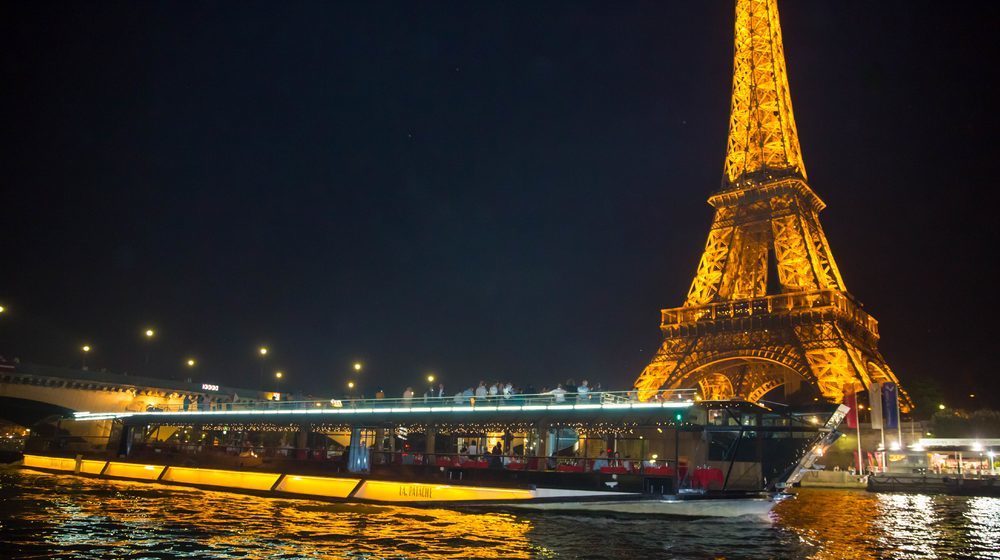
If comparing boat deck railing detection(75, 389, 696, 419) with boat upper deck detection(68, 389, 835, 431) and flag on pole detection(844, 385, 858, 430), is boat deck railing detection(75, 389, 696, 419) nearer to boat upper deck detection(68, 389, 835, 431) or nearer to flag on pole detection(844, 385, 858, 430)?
boat upper deck detection(68, 389, 835, 431)

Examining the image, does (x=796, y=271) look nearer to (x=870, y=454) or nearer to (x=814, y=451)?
(x=870, y=454)

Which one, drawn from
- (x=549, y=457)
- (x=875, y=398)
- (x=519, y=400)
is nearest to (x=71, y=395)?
(x=519, y=400)

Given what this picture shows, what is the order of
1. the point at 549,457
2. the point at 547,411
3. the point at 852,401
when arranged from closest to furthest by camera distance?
the point at 549,457 < the point at 547,411 < the point at 852,401

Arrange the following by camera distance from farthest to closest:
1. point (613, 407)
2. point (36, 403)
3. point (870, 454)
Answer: point (36, 403)
point (870, 454)
point (613, 407)

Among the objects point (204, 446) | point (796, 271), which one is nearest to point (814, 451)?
point (204, 446)

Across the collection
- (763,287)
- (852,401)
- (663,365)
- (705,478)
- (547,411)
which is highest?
(763,287)

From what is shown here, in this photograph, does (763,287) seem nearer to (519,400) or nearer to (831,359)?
(831,359)

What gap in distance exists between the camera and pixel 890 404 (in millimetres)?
48094

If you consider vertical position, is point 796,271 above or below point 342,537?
above

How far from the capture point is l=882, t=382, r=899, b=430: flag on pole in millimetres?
48031

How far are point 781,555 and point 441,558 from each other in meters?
8.52

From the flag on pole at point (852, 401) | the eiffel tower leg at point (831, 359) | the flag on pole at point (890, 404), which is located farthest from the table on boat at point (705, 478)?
the flag on pole at point (890, 404)

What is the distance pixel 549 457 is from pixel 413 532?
21.7ft

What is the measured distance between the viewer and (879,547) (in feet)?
64.9
